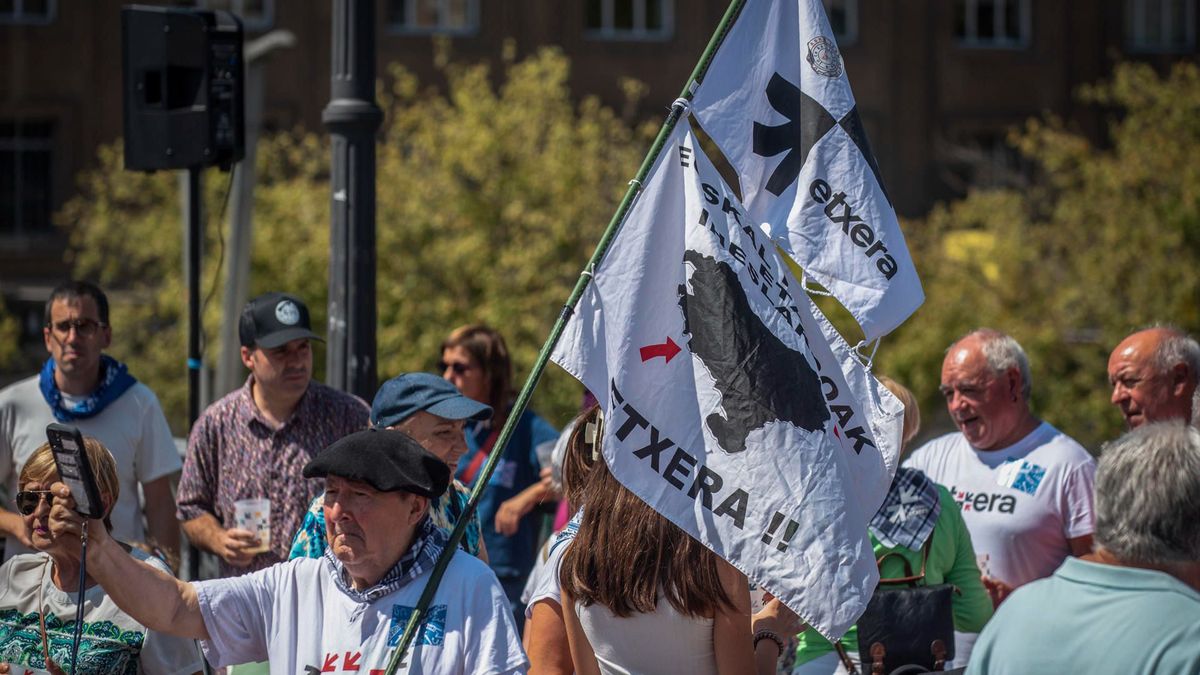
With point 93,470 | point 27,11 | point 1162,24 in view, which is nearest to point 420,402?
point 93,470

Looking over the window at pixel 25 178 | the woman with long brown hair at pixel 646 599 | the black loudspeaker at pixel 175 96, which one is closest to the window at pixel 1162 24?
the window at pixel 25 178

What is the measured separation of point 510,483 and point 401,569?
2.83 m

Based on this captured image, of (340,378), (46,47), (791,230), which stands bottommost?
(340,378)

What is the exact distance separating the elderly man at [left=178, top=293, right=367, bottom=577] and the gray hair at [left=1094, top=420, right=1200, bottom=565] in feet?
10.1

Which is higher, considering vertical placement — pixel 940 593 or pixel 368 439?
pixel 368 439

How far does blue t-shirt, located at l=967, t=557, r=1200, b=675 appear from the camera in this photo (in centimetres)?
265

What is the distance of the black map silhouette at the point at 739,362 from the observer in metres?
3.68

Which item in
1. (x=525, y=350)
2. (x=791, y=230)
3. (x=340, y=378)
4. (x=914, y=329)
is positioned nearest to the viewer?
(x=791, y=230)

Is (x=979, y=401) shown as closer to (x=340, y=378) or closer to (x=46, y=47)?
(x=340, y=378)

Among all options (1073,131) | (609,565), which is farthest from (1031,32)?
(609,565)

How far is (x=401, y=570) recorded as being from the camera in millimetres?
3549

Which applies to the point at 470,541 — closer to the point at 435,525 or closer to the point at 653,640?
the point at 435,525

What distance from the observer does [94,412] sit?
18.5 feet

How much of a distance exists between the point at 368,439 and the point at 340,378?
8.05 feet
